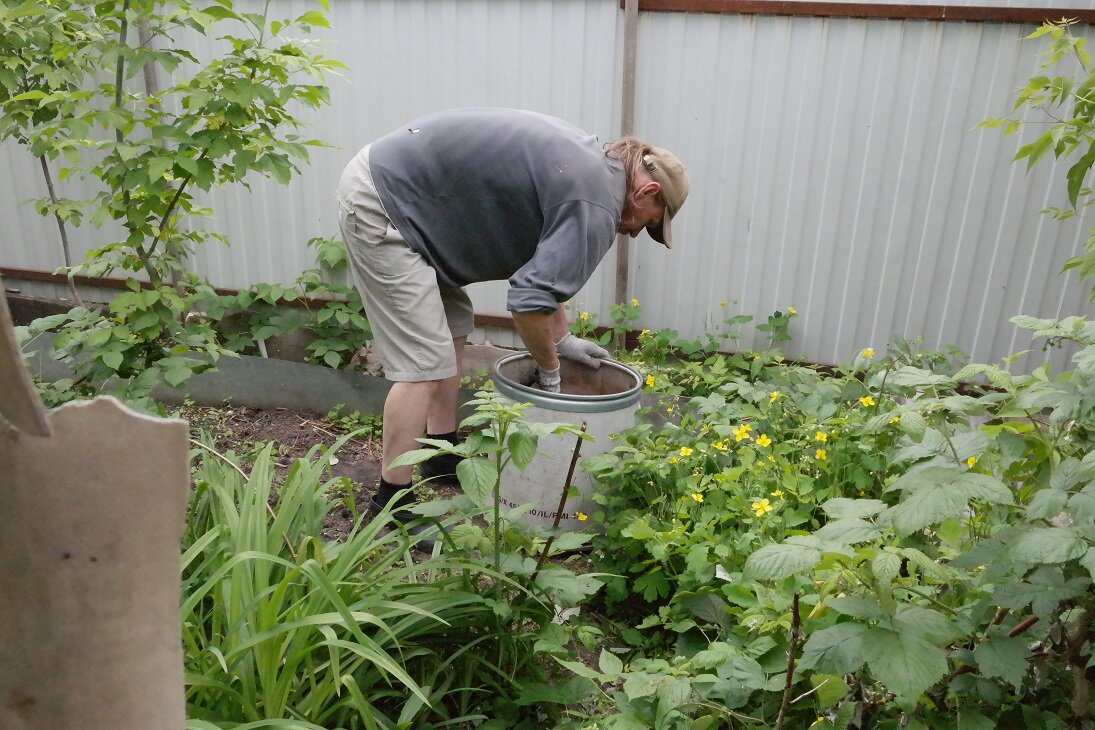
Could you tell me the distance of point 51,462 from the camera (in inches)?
14.1

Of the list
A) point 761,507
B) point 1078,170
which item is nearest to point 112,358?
point 761,507

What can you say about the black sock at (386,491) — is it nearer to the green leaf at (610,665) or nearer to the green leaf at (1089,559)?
the green leaf at (610,665)

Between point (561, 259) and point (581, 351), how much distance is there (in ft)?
2.16

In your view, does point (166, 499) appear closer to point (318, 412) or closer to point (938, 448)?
point (938, 448)

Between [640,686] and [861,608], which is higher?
[861,608]

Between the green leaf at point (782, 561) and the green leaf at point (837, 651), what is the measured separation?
13cm

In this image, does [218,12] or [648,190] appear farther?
[648,190]

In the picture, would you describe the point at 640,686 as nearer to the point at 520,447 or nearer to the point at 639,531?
the point at 520,447

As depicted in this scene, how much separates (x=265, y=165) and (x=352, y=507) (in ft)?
3.46

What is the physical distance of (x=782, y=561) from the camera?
1.24 m

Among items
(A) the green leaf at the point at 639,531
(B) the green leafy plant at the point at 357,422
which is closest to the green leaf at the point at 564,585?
(A) the green leaf at the point at 639,531

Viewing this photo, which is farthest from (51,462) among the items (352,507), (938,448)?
(352,507)

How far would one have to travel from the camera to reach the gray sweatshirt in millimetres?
2342

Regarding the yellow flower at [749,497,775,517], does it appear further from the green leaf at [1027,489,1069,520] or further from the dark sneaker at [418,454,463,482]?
the dark sneaker at [418,454,463,482]
